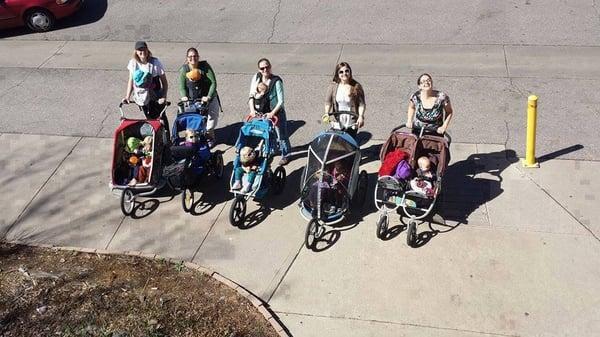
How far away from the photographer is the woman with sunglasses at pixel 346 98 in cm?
838

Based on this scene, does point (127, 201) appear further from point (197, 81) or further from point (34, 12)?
point (34, 12)

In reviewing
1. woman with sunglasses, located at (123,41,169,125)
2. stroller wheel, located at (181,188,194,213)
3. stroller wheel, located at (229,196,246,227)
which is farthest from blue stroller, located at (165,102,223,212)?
stroller wheel, located at (229,196,246,227)

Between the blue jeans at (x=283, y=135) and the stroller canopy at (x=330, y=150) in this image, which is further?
the blue jeans at (x=283, y=135)

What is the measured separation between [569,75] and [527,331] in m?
6.23

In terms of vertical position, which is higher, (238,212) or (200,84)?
(200,84)

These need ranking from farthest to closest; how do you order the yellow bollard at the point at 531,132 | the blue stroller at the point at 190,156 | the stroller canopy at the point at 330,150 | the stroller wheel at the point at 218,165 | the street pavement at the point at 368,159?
the stroller wheel at the point at 218,165 < the yellow bollard at the point at 531,132 < the blue stroller at the point at 190,156 < the stroller canopy at the point at 330,150 < the street pavement at the point at 368,159

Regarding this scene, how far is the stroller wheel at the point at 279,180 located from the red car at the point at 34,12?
27.5ft

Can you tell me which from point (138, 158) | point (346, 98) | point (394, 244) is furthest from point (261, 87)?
point (394, 244)

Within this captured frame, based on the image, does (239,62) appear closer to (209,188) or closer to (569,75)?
(209,188)

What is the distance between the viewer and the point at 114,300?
23.3 ft

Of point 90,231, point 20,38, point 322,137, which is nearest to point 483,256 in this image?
point 322,137

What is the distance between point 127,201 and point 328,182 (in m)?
2.80

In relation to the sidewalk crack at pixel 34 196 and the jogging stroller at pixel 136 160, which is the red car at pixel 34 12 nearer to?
the sidewalk crack at pixel 34 196

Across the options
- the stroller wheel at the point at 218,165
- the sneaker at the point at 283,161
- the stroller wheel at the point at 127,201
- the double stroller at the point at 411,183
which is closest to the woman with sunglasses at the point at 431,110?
the double stroller at the point at 411,183
